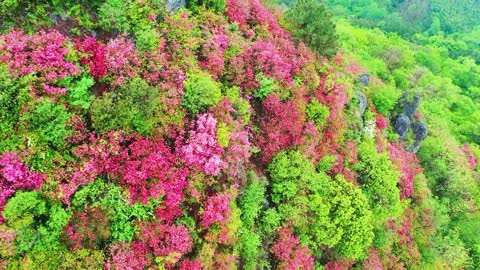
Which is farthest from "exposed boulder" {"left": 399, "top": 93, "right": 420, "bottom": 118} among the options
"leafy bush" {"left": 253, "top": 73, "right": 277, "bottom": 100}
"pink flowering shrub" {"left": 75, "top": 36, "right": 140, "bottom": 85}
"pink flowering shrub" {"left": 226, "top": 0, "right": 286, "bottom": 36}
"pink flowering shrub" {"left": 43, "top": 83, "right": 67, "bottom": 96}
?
"pink flowering shrub" {"left": 43, "top": 83, "right": 67, "bottom": 96}

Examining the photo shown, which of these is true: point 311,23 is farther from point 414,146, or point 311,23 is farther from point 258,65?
point 414,146

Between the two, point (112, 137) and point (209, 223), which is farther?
point (209, 223)

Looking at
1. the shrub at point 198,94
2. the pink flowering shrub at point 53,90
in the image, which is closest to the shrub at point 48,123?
the pink flowering shrub at point 53,90

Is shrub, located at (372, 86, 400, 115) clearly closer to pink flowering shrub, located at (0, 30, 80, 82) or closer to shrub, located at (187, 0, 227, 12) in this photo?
shrub, located at (187, 0, 227, 12)

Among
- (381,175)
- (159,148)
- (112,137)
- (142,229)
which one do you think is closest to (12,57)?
(112,137)

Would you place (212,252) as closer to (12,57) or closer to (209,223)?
(209,223)

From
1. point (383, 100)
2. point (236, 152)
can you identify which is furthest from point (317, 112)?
point (383, 100)
